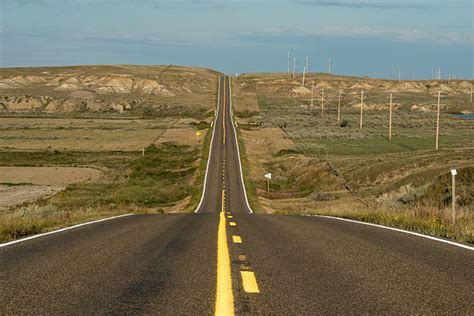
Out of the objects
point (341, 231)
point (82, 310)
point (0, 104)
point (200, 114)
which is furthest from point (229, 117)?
point (82, 310)

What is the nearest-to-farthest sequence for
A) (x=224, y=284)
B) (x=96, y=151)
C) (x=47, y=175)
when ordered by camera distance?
(x=224, y=284)
(x=47, y=175)
(x=96, y=151)

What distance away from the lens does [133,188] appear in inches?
2093

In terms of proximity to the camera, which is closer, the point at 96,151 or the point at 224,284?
the point at 224,284

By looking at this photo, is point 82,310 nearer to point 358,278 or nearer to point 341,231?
point 358,278

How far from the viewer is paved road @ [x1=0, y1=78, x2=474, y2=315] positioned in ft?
20.8

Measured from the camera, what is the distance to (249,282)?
292 inches

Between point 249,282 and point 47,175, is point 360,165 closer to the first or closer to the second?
point 47,175

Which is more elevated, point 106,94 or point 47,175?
point 106,94

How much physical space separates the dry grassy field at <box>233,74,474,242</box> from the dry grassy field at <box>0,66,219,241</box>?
827 centimetres

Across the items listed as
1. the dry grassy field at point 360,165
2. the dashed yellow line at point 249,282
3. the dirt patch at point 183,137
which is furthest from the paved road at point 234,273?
the dirt patch at point 183,137

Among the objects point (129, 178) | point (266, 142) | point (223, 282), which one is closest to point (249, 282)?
point (223, 282)

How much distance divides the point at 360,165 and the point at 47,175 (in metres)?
30.7

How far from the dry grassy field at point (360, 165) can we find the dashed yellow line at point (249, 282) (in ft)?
19.7

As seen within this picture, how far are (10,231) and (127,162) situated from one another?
187 ft
